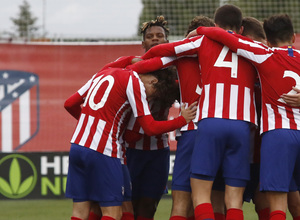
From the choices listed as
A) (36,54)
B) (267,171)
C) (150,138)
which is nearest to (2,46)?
(36,54)

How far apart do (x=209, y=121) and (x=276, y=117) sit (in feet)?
1.60

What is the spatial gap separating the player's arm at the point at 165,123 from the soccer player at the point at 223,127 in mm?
140

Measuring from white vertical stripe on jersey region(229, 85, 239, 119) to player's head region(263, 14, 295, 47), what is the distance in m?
0.53

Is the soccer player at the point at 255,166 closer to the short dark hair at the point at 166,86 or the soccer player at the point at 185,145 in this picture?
the soccer player at the point at 185,145

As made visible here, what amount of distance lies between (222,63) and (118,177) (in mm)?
1147

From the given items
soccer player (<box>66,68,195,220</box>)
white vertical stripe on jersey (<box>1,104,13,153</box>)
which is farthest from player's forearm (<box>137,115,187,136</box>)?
white vertical stripe on jersey (<box>1,104,13,153</box>)

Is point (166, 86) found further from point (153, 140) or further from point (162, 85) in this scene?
point (153, 140)

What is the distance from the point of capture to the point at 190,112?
4789 millimetres

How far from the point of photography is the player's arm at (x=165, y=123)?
4.68 meters

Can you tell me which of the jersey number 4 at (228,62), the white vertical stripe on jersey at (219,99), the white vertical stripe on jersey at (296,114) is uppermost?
the jersey number 4 at (228,62)

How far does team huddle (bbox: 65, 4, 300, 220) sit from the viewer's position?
4.55 metres

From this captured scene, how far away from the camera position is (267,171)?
4.54 metres

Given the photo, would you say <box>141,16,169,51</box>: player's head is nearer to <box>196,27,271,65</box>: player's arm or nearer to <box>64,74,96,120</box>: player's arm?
<box>64,74,96,120</box>: player's arm

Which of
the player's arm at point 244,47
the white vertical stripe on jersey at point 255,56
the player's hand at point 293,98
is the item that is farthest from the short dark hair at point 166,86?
the player's hand at point 293,98
